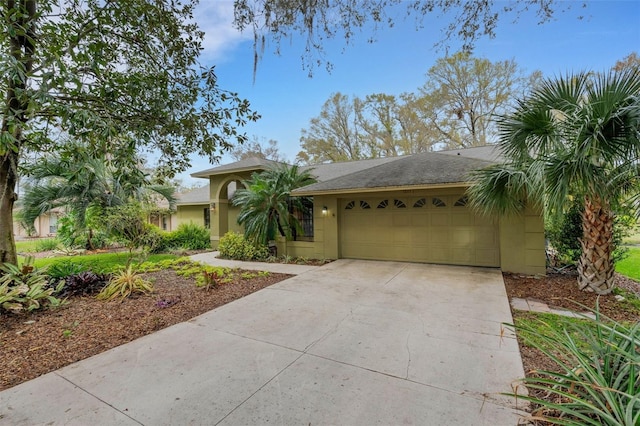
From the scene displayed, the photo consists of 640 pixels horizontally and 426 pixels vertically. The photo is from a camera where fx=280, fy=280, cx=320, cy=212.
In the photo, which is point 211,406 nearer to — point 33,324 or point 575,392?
point 575,392

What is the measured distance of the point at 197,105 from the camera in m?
5.39

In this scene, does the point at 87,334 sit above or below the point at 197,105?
below

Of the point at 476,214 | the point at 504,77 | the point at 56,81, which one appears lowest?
the point at 476,214

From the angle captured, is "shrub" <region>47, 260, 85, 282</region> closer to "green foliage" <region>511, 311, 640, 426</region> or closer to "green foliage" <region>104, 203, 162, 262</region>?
"green foliage" <region>104, 203, 162, 262</region>

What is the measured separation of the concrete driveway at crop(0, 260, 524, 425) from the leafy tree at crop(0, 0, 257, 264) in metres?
2.98

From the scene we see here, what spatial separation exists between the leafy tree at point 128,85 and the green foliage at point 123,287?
164 cm

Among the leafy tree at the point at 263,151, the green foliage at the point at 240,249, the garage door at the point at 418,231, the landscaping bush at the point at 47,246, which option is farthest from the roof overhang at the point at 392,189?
the leafy tree at the point at 263,151

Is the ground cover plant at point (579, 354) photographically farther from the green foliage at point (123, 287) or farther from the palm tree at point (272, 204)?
the palm tree at point (272, 204)

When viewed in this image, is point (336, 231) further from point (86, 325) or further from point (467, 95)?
point (467, 95)

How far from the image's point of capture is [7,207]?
5145 millimetres

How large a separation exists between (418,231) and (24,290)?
8.91 meters

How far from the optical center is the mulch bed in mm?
3314

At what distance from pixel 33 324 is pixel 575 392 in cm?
662

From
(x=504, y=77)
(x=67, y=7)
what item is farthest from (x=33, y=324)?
(x=504, y=77)
